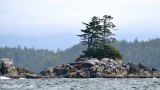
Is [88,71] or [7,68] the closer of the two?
[88,71]

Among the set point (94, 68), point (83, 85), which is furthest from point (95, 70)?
point (83, 85)

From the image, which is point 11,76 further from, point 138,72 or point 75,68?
point 138,72

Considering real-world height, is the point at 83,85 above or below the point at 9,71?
below

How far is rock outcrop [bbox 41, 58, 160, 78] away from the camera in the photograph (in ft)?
339

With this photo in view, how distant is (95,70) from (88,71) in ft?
5.47

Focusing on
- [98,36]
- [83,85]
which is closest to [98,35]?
[98,36]

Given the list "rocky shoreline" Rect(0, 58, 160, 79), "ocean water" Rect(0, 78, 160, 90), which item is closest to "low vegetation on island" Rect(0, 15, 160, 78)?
"rocky shoreline" Rect(0, 58, 160, 79)

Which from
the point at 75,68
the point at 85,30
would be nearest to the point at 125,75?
the point at 75,68

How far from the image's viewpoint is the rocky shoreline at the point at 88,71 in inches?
4075

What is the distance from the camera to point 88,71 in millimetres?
103625

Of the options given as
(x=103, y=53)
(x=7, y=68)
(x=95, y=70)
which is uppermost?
(x=103, y=53)

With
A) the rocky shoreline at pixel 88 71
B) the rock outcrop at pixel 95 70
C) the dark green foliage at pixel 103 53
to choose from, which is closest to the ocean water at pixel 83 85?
the rock outcrop at pixel 95 70

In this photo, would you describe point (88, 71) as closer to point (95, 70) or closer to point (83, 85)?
point (95, 70)

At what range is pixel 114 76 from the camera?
103625mm
